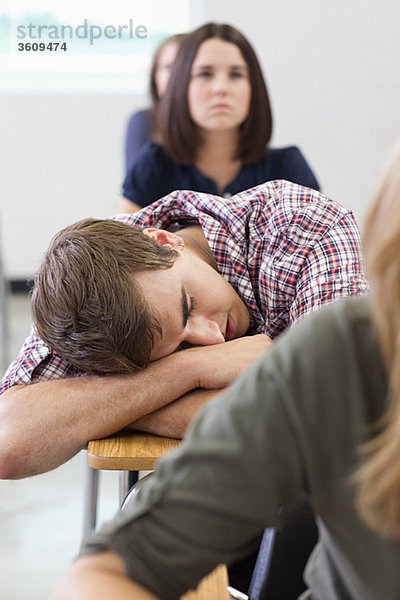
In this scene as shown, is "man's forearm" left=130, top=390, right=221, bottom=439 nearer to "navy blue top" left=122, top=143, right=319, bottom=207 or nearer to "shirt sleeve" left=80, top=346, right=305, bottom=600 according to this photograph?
"shirt sleeve" left=80, top=346, right=305, bottom=600

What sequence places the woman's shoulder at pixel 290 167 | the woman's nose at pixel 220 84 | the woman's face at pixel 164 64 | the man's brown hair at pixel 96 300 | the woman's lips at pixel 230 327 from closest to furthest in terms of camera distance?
the man's brown hair at pixel 96 300
the woman's lips at pixel 230 327
the woman's shoulder at pixel 290 167
the woman's nose at pixel 220 84
the woman's face at pixel 164 64

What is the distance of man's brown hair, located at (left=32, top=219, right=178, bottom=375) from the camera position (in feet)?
3.89

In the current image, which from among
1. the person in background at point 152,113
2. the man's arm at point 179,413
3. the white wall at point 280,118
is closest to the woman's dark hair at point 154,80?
the person in background at point 152,113

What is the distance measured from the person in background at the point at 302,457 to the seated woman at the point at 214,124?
6.84ft

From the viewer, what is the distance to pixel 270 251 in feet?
4.83

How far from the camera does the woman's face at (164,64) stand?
3.07 m

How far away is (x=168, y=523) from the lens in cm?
55

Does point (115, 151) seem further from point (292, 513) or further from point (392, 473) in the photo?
point (392, 473)

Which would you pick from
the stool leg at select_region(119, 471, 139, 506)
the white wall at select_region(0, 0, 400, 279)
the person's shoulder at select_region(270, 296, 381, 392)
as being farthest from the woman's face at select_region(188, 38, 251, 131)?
the person's shoulder at select_region(270, 296, 381, 392)

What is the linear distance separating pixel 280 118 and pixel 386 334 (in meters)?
4.08

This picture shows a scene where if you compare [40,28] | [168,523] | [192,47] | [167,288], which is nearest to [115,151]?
[40,28]

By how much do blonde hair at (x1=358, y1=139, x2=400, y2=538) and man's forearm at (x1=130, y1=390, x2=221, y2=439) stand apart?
2.44ft

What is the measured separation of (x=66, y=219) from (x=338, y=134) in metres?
1.66

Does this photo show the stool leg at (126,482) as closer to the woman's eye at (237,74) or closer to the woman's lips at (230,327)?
the woman's lips at (230,327)
